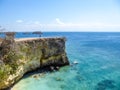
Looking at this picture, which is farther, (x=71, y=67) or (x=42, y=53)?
(x=71, y=67)

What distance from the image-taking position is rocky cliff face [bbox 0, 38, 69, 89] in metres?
24.8

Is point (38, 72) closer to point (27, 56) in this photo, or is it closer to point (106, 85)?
point (27, 56)

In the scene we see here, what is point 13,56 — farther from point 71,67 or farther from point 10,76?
point 71,67

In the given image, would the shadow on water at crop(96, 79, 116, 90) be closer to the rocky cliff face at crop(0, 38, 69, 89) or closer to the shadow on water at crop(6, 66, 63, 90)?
the shadow on water at crop(6, 66, 63, 90)

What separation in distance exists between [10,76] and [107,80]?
692 inches

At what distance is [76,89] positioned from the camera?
1032 inches

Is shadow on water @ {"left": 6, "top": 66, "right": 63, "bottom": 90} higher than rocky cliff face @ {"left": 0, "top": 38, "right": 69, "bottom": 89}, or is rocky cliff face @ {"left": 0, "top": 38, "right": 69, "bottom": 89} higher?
rocky cliff face @ {"left": 0, "top": 38, "right": 69, "bottom": 89}

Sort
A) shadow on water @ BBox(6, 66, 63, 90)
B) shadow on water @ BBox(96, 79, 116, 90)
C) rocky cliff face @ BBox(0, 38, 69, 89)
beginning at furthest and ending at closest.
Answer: shadow on water @ BBox(6, 66, 63, 90) → shadow on water @ BBox(96, 79, 116, 90) → rocky cliff face @ BBox(0, 38, 69, 89)

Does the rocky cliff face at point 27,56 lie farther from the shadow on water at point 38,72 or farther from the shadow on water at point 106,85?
the shadow on water at point 106,85

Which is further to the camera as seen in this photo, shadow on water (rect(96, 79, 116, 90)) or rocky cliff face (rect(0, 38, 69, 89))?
shadow on water (rect(96, 79, 116, 90))

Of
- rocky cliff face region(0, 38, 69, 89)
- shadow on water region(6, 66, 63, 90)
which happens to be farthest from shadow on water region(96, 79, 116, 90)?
rocky cliff face region(0, 38, 69, 89)

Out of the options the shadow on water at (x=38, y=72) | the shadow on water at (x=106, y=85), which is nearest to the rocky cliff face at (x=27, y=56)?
the shadow on water at (x=38, y=72)

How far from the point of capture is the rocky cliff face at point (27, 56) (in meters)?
24.8

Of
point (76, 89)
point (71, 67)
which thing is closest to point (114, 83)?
point (76, 89)
